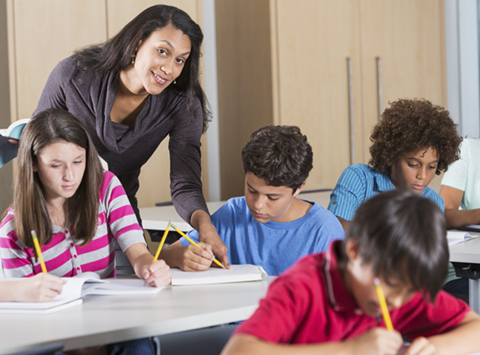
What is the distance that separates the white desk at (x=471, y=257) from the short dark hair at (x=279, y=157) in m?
0.53

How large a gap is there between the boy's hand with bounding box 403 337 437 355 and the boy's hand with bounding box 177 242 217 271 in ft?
2.10

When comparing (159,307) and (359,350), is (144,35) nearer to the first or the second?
(159,307)

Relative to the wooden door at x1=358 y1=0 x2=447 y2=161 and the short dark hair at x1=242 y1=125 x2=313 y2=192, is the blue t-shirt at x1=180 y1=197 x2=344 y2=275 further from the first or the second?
the wooden door at x1=358 y1=0 x2=447 y2=161

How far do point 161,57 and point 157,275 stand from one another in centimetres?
65

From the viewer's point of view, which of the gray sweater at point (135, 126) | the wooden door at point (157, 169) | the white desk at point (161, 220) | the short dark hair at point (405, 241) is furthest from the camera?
the wooden door at point (157, 169)

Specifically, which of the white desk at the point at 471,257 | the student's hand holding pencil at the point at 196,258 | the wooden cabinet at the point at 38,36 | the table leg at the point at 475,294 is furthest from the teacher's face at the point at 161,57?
the wooden cabinet at the point at 38,36

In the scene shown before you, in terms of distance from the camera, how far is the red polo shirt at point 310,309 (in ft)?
2.55

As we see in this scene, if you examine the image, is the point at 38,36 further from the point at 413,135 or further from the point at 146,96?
the point at 413,135

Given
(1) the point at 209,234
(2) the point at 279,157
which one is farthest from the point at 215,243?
(2) the point at 279,157

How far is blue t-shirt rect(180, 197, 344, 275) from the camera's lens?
60.3 inches

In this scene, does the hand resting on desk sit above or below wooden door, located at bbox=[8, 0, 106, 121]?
below

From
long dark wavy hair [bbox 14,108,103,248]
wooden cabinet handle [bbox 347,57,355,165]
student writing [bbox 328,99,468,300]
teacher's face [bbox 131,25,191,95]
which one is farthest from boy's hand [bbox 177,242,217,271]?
wooden cabinet handle [bbox 347,57,355,165]

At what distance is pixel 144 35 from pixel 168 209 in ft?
4.08

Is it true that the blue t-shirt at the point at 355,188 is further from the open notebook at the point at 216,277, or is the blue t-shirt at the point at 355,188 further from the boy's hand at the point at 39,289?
the boy's hand at the point at 39,289
